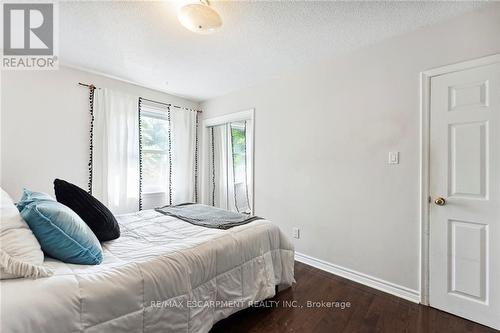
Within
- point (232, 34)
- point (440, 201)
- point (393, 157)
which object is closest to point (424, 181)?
point (440, 201)

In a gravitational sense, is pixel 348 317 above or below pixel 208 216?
below

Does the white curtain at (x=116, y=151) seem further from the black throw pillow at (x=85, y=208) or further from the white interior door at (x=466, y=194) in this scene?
the white interior door at (x=466, y=194)

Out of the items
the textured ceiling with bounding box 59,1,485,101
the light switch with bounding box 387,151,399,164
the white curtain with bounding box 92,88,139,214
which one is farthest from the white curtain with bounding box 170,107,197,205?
the light switch with bounding box 387,151,399,164

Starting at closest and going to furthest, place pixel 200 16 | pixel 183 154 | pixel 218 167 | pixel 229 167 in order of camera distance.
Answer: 1. pixel 200 16
2. pixel 183 154
3. pixel 218 167
4. pixel 229 167

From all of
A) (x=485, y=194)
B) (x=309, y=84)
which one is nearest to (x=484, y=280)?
(x=485, y=194)

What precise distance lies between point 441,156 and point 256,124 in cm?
213

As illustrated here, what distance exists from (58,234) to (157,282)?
557 millimetres

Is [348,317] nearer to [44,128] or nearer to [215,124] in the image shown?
[215,124]

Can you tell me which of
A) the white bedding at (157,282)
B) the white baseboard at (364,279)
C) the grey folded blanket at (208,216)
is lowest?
the white baseboard at (364,279)

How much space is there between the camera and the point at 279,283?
2021 millimetres

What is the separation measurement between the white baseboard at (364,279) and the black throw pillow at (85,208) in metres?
2.11

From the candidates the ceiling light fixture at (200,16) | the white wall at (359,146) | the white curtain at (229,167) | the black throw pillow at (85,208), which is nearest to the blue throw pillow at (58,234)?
the black throw pillow at (85,208)

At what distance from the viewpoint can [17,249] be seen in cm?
99

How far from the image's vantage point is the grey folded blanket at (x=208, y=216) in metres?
1.92
